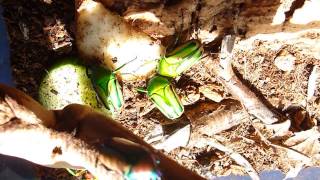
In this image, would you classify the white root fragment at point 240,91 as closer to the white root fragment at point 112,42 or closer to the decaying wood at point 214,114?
the decaying wood at point 214,114

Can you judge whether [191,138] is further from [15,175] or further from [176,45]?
[15,175]

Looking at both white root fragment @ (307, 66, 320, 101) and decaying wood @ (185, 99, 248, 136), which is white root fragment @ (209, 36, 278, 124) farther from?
white root fragment @ (307, 66, 320, 101)

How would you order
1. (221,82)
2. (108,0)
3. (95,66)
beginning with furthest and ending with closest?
(221,82) → (95,66) → (108,0)

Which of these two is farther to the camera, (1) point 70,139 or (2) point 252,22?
(2) point 252,22

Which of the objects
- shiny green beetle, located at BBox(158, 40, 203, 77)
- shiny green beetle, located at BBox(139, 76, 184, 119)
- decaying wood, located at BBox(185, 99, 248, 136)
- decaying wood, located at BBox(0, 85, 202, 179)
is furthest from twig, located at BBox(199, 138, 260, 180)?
decaying wood, located at BBox(0, 85, 202, 179)

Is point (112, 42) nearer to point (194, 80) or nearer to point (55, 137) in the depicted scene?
point (194, 80)

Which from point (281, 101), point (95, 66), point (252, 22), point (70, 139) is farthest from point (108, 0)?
point (281, 101)

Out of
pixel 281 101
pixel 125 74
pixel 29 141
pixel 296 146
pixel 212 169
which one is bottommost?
pixel 212 169
